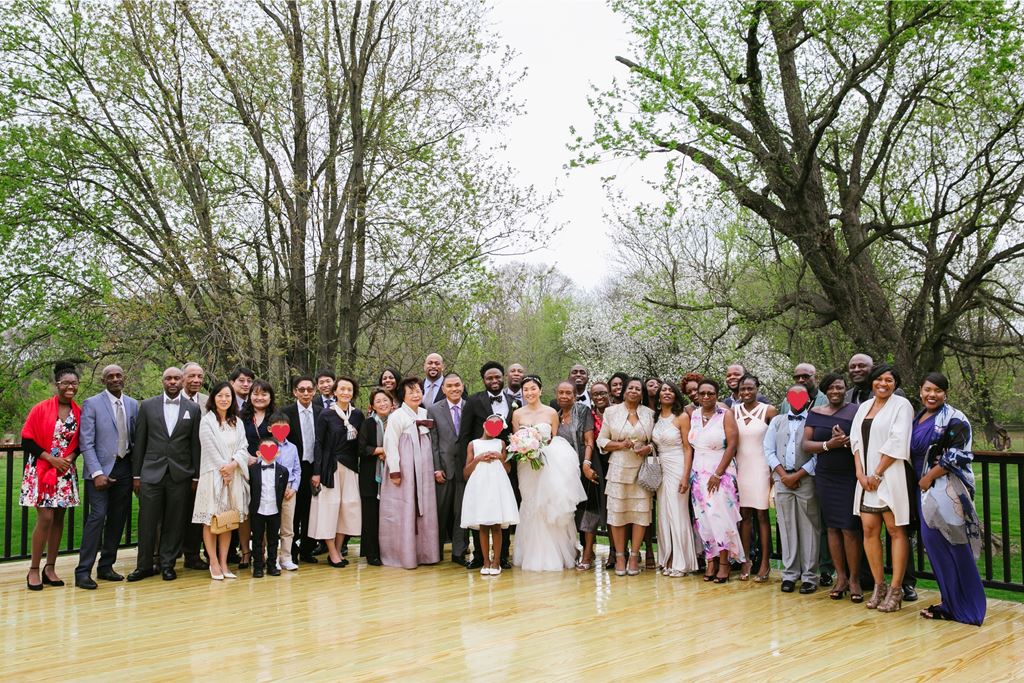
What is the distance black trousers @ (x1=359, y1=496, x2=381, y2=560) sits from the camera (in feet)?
27.5

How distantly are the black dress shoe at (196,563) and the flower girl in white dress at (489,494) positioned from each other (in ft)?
8.32

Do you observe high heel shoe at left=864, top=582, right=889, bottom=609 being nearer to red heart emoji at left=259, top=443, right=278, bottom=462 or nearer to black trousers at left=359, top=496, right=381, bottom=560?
black trousers at left=359, top=496, right=381, bottom=560

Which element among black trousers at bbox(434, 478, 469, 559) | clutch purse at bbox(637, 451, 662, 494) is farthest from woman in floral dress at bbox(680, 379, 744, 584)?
black trousers at bbox(434, 478, 469, 559)

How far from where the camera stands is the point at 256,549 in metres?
7.61

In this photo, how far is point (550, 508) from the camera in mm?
7738

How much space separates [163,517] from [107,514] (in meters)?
0.47

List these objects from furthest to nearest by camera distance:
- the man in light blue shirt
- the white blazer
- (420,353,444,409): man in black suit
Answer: (420,353,444,409): man in black suit
the man in light blue shirt
the white blazer

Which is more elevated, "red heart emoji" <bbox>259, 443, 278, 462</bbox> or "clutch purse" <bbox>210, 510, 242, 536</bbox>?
"red heart emoji" <bbox>259, 443, 278, 462</bbox>

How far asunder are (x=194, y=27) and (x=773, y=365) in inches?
652

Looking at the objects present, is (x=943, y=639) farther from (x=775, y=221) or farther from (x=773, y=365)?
(x=773, y=365)

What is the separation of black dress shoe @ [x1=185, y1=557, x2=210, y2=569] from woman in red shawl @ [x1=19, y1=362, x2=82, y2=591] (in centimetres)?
117

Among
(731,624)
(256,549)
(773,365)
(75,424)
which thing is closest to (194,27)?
(75,424)

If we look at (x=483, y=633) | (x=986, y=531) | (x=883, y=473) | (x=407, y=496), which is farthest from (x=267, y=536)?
(x=986, y=531)

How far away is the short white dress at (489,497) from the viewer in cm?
757
